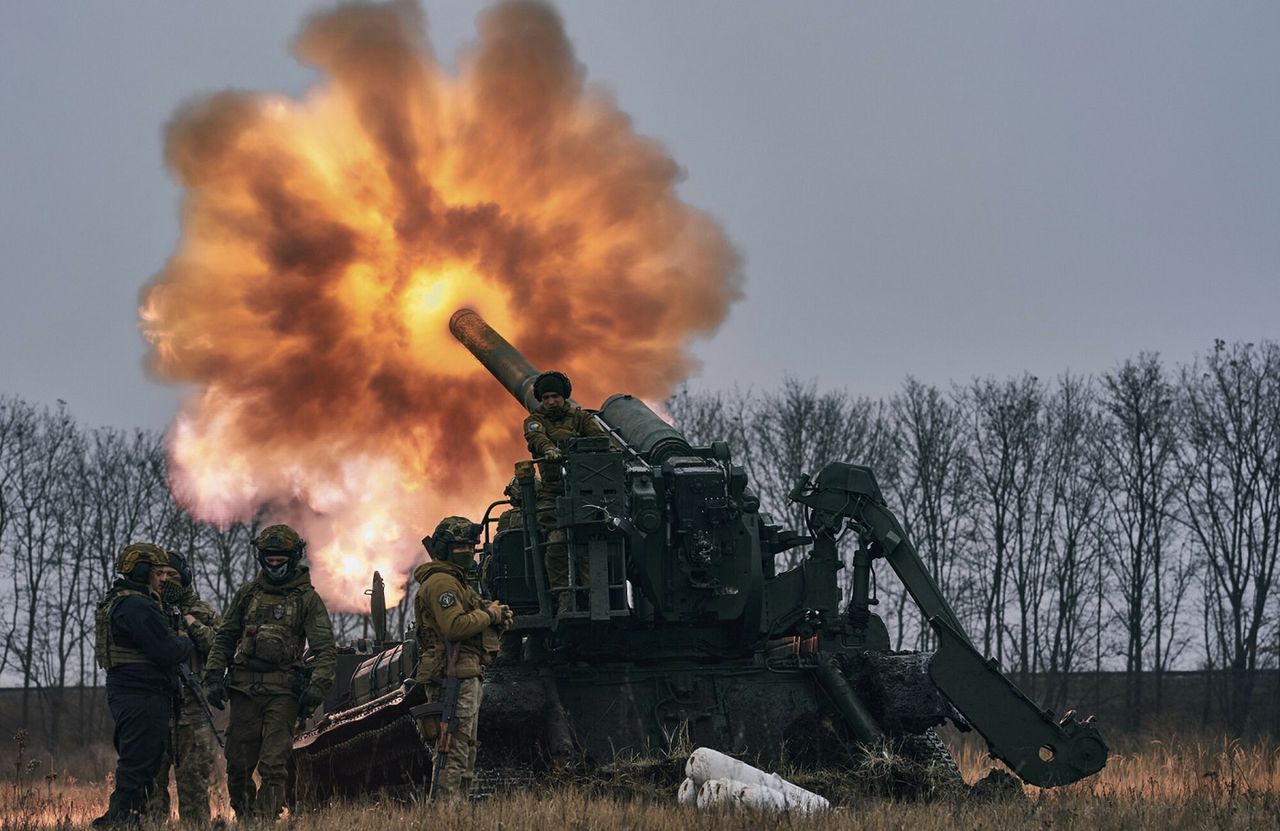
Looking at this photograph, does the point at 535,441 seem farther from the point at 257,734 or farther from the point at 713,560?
the point at 257,734

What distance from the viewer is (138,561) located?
12.9 metres

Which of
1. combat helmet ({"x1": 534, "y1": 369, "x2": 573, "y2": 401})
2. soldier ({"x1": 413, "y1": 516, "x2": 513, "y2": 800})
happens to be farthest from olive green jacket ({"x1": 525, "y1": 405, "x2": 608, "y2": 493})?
soldier ({"x1": 413, "y1": 516, "x2": 513, "y2": 800})

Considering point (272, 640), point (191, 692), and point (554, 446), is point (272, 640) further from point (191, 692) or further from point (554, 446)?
point (554, 446)

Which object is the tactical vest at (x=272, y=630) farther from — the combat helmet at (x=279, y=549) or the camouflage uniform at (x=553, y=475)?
the camouflage uniform at (x=553, y=475)

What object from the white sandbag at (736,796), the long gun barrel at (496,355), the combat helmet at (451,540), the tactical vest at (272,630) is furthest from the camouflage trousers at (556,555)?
the long gun barrel at (496,355)

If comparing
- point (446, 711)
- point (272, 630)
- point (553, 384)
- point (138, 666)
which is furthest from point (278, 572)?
point (553, 384)

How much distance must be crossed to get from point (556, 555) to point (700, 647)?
5.77 feet

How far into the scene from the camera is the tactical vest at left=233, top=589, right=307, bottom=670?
13.2 meters

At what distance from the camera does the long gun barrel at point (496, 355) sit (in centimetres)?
1889

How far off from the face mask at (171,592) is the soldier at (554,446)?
3218mm

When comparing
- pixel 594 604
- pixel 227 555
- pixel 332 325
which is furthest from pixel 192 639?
Result: pixel 227 555

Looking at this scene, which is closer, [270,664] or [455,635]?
[455,635]

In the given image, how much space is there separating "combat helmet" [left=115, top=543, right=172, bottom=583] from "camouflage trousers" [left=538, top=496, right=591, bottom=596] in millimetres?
3445

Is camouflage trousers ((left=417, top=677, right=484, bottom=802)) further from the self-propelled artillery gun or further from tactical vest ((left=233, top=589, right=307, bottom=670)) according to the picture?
tactical vest ((left=233, top=589, right=307, bottom=670))
